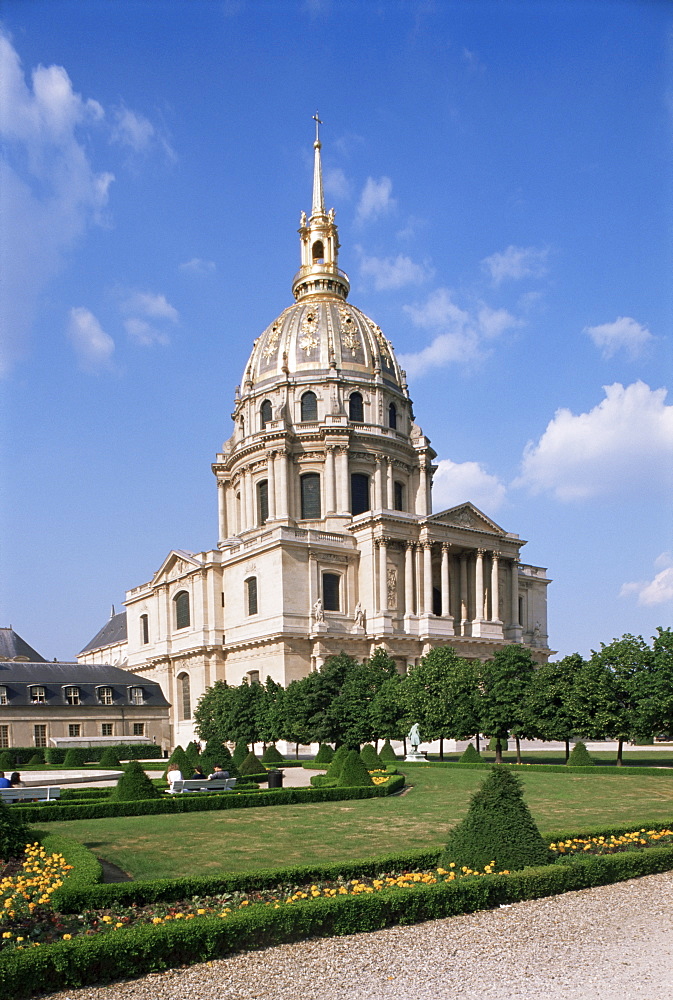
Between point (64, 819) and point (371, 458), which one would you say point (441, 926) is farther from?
point (371, 458)

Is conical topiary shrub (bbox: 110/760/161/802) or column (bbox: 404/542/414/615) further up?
column (bbox: 404/542/414/615)

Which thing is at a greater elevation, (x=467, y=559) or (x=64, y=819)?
(x=467, y=559)

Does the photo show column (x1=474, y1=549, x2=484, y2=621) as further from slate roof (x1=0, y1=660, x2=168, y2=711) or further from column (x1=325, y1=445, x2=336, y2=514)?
slate roof (x1=0, y1=660, x2=168, y2=711)

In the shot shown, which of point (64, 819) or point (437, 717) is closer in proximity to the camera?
point (64, 819)

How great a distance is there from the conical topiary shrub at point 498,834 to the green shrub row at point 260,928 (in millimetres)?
406

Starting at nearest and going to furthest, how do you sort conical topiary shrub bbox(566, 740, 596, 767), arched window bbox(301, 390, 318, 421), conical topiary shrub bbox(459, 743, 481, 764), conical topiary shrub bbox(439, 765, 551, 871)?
conical topiary shrub bbox(439, 765, 551, 871)
conical topiary shrub bbox(566, 740, 596, 767)
conical topiary shrub bbox(459, 743, 481, 764)
arched window bbox(301, 390, 318, 421)

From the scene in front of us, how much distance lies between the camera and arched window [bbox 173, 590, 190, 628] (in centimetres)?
7344

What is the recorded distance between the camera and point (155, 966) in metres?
10.2

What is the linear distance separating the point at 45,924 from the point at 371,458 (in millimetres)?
65066

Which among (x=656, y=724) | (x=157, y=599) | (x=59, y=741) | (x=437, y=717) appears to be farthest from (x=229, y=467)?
(x=656, y=724)

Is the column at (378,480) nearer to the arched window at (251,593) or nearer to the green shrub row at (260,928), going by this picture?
the arched window at (251,593)

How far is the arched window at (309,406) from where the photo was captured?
252 ft

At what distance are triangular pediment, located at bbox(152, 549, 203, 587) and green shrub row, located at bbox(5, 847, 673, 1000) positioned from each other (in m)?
59.5

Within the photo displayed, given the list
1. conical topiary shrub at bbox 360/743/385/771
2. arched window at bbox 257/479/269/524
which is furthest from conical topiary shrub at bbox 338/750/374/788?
arched window at bbox 257/479/269/524
